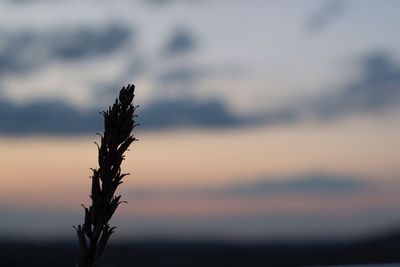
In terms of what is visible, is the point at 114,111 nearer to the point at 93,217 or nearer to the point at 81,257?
the point at 93,217

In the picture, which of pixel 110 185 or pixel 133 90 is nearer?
pixel 110 185

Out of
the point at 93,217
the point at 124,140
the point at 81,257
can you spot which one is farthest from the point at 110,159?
the point at 81,257

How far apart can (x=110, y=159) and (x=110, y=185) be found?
191 mm

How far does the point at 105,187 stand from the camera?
3850mm

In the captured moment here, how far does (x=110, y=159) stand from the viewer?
151 inches

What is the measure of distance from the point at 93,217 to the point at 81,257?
0.32m

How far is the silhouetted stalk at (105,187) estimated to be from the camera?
12.6ft

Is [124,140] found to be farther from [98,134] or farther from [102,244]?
[102,244]

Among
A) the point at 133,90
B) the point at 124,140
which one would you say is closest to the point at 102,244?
the point at 124,140

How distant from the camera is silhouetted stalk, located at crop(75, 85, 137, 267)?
12.6 ft

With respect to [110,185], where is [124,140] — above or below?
above

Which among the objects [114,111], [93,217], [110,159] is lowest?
[93,217]

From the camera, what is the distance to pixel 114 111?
404cm

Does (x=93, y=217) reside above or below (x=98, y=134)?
below
